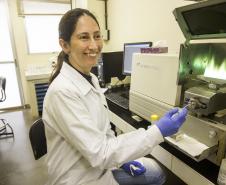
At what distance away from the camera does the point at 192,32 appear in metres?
Result: 1.05

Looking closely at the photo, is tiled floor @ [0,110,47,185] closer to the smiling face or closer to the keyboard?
the keyboard

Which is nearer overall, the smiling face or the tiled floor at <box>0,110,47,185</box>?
the smiling face

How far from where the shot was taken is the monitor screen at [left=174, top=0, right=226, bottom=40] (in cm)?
85

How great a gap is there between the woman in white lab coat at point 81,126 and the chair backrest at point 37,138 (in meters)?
0.27

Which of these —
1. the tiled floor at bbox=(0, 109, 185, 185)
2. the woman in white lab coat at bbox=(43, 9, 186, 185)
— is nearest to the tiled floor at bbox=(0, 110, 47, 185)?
the tiled floor at bbox=(0, 109, 185, 185)

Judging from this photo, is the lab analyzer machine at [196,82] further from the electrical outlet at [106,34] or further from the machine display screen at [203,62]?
the electrical outlet at [106,34]

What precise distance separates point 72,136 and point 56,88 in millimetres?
218

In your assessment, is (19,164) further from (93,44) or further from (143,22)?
(143,22)

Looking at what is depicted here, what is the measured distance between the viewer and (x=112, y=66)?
7.28ft

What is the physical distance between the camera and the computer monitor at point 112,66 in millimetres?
2170

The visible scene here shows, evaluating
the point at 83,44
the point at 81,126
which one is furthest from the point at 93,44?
the point at 81,126

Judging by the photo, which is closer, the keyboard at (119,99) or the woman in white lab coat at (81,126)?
the woman in white lab coat at (81,126)

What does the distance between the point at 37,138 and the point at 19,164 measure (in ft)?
4.00

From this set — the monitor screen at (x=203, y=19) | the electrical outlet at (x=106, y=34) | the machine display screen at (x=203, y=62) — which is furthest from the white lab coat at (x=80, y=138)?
the electrical outlet at (x=106, y=34)
